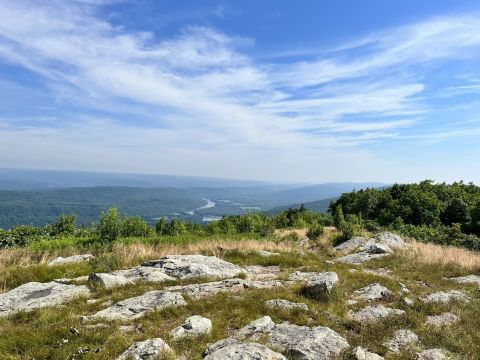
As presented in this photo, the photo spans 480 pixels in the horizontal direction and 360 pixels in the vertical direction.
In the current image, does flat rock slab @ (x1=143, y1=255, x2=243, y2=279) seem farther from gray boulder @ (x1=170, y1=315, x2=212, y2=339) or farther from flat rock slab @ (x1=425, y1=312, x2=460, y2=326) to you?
flat rock slab @ (x1=425, y1=312, x2=460, y2=326)

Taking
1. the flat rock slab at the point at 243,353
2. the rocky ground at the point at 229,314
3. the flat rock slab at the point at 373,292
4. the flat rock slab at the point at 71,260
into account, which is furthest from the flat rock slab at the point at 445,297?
the flat rock slab at the point at 71,260

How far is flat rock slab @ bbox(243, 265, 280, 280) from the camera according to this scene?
15.5 meters

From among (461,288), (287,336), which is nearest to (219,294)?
(287,336)

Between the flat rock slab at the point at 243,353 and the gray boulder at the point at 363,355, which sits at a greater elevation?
the flat rock slab at the point at 243,353

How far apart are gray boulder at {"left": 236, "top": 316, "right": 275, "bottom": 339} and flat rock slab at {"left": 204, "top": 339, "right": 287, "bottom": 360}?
1.15 metres

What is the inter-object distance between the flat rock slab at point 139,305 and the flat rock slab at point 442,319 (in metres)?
7.63

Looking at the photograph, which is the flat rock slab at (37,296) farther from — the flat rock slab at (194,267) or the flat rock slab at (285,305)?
the flat rock slab at (285,305)

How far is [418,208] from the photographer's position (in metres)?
46.7

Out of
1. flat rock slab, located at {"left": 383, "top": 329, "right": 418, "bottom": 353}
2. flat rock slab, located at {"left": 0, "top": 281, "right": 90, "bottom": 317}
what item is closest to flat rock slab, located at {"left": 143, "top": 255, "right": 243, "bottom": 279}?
flat rock slab, located at {"left": 0, "top": 281, "right": 90, "bottom": 317}

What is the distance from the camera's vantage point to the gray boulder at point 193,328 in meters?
8.91

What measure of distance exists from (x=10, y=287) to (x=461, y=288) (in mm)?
18306

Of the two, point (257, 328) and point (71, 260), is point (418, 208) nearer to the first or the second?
point (71, 260)

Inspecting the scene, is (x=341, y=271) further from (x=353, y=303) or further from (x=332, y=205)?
(x=332, y=205)

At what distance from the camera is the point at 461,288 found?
15242 millimetres
